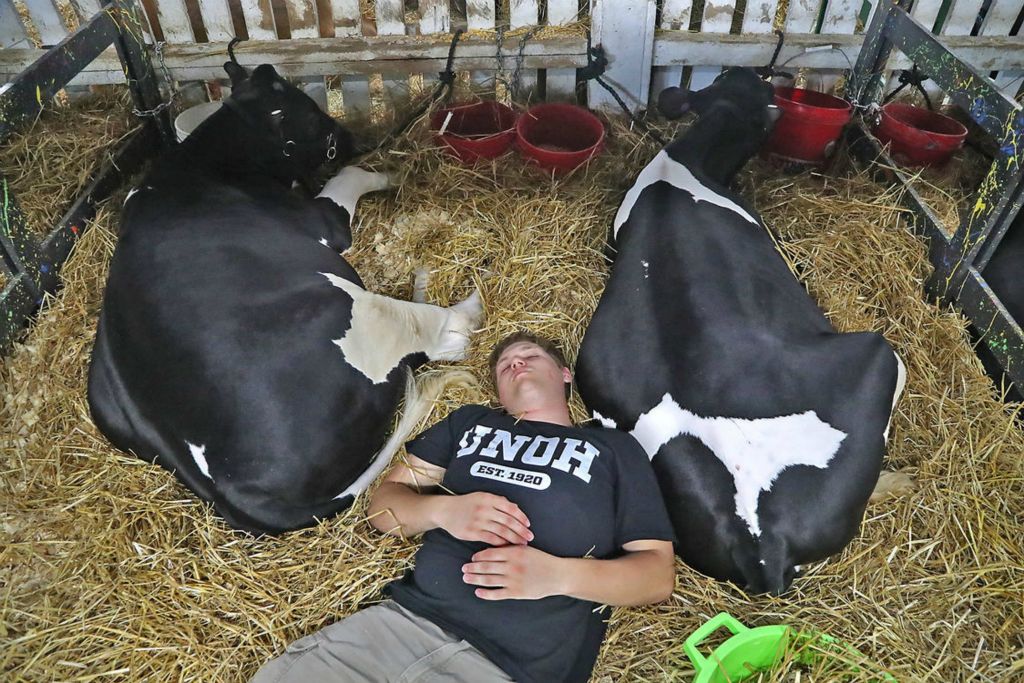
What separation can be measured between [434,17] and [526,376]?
2834 mm

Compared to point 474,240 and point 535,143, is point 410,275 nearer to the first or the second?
point 474,240

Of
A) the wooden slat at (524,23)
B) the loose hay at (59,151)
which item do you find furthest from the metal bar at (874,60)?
the loose hay at (59,151)

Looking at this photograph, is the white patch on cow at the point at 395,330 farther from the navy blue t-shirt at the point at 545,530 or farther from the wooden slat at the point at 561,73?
the wooden slat at the point at 561,73

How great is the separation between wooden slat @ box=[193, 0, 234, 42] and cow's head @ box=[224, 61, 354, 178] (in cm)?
74

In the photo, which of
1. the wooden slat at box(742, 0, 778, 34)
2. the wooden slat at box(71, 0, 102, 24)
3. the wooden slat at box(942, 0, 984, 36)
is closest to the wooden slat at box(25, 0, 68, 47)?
the wooden slat at box(71, 0, 102, 24)

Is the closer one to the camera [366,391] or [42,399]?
[366,391]

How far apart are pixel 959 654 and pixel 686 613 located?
82 centimetres

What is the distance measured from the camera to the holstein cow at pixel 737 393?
2277 millimetres

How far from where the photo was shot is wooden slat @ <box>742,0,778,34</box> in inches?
171

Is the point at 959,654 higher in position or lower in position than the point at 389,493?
lower

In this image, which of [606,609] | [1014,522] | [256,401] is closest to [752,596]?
[606,609]

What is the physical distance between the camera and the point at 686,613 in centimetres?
245

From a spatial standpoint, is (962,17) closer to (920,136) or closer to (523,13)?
(920,136)

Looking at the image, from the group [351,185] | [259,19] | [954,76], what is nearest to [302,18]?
[259,19]
